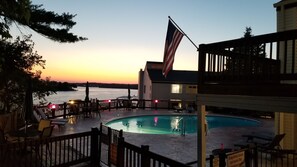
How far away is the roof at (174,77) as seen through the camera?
3372cm

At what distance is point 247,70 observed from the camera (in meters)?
6.58

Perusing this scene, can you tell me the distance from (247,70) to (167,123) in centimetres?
1759

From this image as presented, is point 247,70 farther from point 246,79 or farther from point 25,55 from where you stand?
point 25,55

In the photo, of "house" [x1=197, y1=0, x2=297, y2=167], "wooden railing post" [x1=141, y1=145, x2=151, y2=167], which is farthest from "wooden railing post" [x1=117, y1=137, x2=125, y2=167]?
"house" [x1=197, y1=0, x2=297, y2=167]

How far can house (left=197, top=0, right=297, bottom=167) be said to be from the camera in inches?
219

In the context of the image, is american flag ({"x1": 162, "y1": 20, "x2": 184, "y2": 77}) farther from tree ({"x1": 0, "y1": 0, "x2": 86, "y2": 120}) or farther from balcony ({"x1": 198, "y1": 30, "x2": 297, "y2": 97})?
tree ({"x1": 0, "y1": 0, "x2": 86, "y2": 120})

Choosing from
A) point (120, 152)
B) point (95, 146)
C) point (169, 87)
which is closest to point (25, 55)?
point (95, 146)

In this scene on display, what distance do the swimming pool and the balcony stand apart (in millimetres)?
12590

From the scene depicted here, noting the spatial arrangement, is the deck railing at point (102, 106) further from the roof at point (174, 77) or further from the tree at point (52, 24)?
the tree at point (52, 24)

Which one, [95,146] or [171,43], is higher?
[171,43]

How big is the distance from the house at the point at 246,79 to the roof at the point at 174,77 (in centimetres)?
2575

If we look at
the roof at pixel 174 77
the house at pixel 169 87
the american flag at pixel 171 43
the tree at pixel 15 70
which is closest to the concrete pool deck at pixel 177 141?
the tree at pixel 15 70

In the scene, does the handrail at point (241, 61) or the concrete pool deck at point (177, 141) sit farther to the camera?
the concrete pool deck at point (177, 141)

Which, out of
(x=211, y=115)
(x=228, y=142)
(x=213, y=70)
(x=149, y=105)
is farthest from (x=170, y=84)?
(x=213, y=70)
